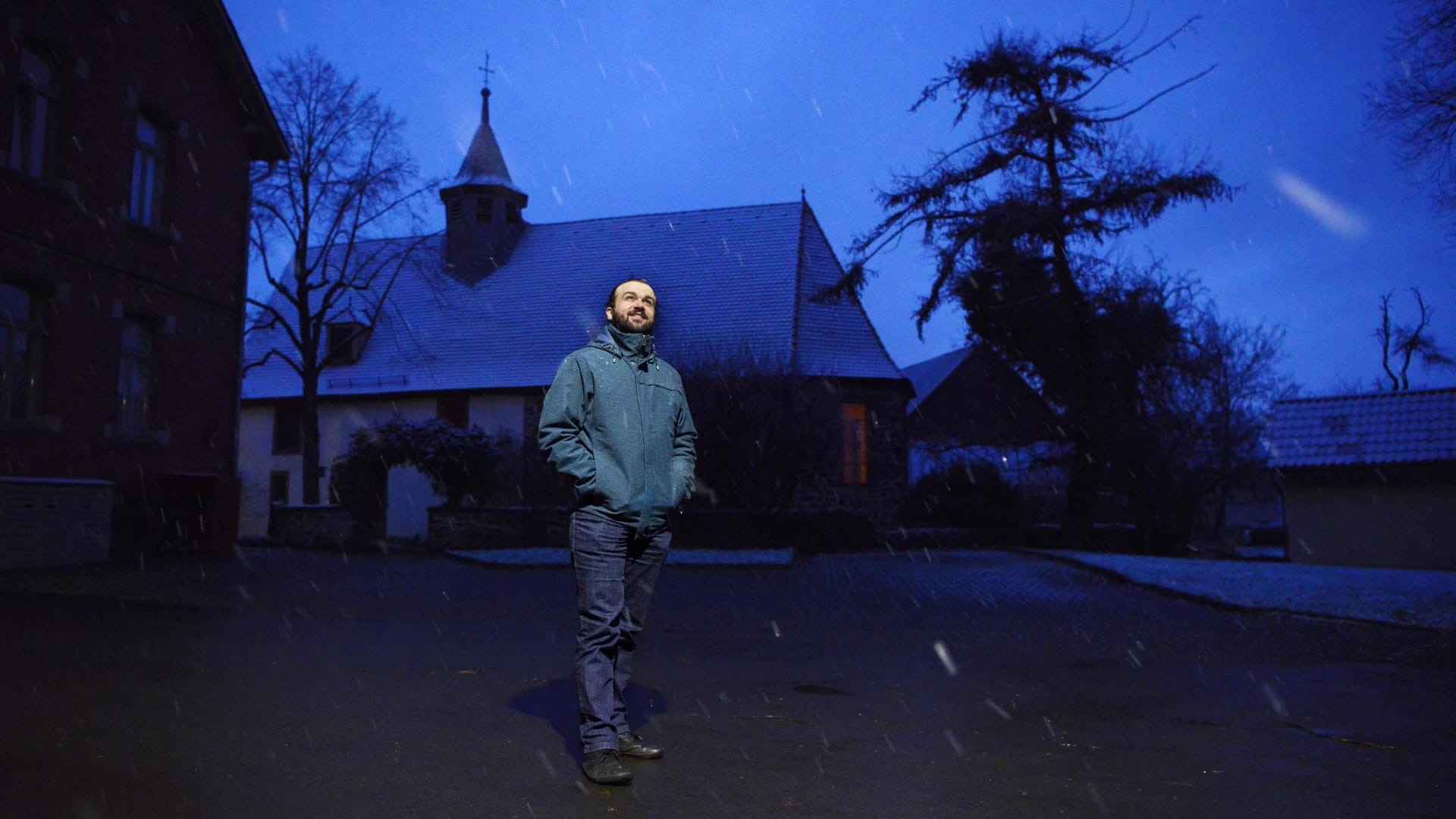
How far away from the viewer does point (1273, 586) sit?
12594 millimetres

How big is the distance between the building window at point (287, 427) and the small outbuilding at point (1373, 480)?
2625cm

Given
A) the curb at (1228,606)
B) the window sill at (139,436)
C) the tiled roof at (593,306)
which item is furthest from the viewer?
the tiled roof at (593,306)

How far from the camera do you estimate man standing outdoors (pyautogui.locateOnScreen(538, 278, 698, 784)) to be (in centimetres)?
424

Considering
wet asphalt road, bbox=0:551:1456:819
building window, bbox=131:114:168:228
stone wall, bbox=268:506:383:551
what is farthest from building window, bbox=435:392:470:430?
wet asphalt road, bbox=0:551:1456:819

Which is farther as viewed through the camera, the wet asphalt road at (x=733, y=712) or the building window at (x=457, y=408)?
the building window at (x=457, y=408)

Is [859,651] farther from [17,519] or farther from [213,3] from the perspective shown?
[213,3]

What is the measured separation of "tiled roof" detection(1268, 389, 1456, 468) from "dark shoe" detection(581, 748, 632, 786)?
A: 67.8 feet

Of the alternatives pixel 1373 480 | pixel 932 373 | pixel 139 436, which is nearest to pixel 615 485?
pixel 139 436

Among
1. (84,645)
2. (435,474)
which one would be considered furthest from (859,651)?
(435,474)

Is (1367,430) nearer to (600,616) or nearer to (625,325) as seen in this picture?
(625,325)

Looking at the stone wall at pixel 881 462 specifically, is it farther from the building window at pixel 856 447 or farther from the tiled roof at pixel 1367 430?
the tiled roof at pixel 1367 430

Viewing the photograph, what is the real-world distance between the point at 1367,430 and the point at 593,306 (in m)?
19.8

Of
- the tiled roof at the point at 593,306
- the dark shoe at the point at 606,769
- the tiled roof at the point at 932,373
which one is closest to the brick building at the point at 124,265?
the tiled roof at the point at 593,306

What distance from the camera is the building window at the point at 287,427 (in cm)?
3397
